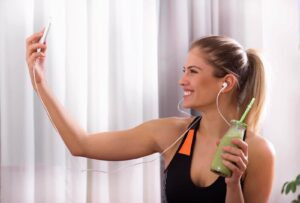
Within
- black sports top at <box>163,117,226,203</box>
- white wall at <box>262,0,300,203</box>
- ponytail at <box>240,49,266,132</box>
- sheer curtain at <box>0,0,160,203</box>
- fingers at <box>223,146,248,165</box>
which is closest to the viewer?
fingers at <box>223,146,248,165</box>

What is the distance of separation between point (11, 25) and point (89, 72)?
34 cm

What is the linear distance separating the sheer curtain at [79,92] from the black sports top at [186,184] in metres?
0.40

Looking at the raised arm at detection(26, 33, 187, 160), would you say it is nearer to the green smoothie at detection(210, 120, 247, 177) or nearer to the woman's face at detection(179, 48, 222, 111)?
the woman's face at detection(179, 48, 222, 111)

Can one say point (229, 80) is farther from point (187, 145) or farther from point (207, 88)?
point (187, 145)

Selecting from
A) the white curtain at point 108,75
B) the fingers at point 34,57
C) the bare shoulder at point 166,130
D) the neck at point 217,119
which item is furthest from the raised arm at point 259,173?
the fingers at point 34,57

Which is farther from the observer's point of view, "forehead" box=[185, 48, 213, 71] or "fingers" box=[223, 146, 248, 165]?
"forehead" box=[185, 48, 213, 71]

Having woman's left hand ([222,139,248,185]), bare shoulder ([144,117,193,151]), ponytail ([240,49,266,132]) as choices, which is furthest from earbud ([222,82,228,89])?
woman's left hand ([222,139,248,185])

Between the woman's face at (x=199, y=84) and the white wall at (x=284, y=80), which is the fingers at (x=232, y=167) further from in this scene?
the white wall at (x=284, y=80)

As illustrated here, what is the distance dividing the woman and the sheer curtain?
0.79 feet

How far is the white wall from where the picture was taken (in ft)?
6.72

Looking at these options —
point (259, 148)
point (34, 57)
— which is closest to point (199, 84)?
point (259, 148)

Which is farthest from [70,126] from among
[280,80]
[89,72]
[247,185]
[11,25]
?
[280,80]

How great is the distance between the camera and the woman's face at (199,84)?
1.44 meters

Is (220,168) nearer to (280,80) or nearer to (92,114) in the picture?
(92,114)
